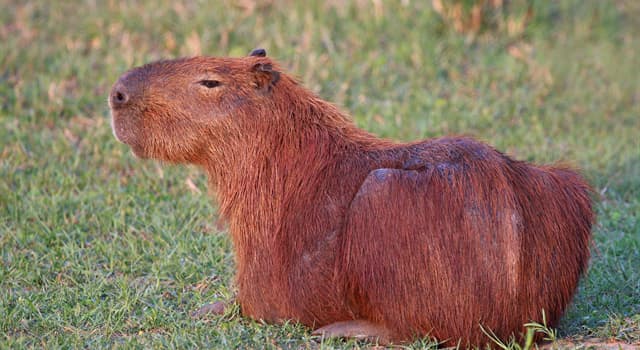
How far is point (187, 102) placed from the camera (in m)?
4.15

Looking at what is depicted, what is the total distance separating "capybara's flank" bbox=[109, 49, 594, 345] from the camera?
3744 mm

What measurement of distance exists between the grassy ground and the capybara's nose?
0.91 metres

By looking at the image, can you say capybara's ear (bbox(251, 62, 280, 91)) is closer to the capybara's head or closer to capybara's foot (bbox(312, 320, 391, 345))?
the capybara's head

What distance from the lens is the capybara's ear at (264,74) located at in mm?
4156

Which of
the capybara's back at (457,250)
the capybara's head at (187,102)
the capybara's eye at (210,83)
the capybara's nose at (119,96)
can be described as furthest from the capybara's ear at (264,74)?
the capybara's back at (457,250)

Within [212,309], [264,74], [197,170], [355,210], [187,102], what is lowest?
[212,309]

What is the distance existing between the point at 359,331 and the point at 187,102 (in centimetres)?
122

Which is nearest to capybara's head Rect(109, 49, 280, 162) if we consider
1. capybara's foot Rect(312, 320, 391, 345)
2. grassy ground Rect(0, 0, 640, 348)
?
grassy ground Rect(0, 0, 640, 348)

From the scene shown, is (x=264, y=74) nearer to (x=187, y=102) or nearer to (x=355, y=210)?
(x=187, y=102)

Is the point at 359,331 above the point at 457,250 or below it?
below

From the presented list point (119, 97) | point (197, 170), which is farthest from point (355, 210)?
point (197, 170)

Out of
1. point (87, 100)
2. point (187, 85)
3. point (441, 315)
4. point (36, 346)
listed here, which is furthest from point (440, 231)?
point (87, 100)

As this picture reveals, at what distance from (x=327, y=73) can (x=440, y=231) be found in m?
3.83

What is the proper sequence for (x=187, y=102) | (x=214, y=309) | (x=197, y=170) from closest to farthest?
1. (x=187, y=102)
2. (x=214, y=309)
3. (x=197, y=170)
